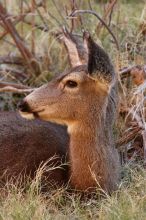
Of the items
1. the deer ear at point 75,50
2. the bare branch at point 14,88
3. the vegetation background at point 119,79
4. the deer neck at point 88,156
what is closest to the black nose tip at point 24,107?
the deer neck at point 88,156

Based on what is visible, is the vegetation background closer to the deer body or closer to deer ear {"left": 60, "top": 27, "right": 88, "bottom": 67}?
the deer body

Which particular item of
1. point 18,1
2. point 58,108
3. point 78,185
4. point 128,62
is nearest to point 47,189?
point 78,185

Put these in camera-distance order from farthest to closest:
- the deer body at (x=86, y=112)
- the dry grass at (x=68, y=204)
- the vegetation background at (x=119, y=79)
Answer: the deer body at (x=86, y=112) < the vegetation background at (x=119, y=79) < the dry grass at (x=68, y=204)

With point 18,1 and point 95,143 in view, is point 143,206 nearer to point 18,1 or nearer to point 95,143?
point 95,143

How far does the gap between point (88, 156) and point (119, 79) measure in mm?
1495

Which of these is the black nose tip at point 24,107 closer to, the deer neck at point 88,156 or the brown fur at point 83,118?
the brown fur at point 83,118

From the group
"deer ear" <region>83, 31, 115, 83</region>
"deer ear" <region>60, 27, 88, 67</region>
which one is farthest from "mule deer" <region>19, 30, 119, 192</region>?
"deer ear" <region>60, 27, 88, 67</region>

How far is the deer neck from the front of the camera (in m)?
5.70

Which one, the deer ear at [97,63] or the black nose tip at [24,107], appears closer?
the deer ear at [97,63]

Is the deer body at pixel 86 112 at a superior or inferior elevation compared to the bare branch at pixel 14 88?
superior

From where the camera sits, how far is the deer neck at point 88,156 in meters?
5.70

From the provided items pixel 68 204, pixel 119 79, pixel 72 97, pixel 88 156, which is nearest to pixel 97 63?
pixel 72 97

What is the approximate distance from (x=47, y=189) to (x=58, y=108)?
2.16 ft

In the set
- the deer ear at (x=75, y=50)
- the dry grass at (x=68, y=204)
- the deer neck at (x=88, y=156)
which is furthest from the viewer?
the deer ear at (x=75, y=50)
